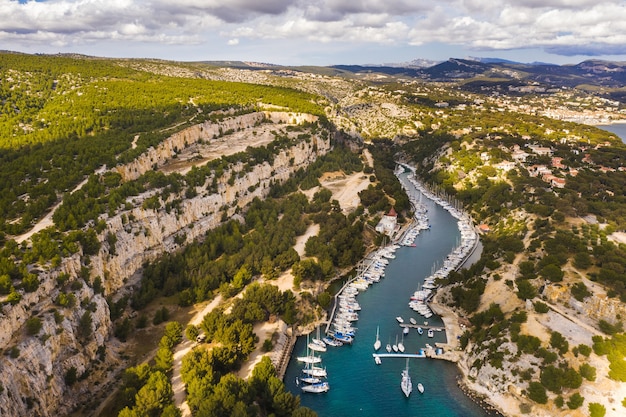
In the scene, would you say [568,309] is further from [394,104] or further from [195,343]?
[394,104]

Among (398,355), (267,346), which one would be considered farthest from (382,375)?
(267,346)

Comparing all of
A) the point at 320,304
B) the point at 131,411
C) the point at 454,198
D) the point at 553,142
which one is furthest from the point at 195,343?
the point at 553,142

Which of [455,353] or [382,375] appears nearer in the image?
[382,375]

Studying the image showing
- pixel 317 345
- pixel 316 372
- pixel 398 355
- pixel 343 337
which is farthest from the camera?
pixel 343 337

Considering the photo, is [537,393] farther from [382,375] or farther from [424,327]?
[424,327]

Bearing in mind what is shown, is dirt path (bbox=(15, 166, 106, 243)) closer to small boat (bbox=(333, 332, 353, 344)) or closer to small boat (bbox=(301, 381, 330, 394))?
small boat (bbox=(301, 381, 330, 394))

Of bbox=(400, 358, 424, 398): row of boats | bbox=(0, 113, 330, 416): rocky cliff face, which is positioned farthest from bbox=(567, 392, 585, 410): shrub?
bbox=(0, 113, 330, 416): rocky cliff face
